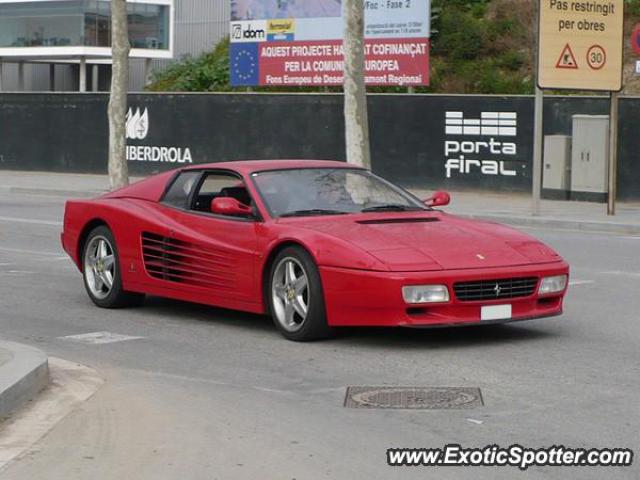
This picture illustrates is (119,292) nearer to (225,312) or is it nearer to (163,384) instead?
(225,312)

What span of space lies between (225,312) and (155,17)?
56195 millimetres

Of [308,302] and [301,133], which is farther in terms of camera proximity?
[301,133]

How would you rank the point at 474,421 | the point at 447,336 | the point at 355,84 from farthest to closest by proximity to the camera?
the point at 355,84 → the point at 447,336 → the point at 474,421

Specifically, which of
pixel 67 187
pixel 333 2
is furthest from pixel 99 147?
pixel 333 2

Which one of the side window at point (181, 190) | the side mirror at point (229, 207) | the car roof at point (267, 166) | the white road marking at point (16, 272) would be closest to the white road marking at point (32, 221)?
the white road marking at point (16, 272)

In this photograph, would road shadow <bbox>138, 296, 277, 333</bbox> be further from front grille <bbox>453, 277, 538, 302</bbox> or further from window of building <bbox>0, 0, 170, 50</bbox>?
window of building <bbox>0, 0, 170, 50</bbox>

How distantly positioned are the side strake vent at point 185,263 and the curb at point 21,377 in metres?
2.10

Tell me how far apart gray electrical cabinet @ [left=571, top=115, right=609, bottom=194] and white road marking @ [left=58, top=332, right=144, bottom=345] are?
1656 cm

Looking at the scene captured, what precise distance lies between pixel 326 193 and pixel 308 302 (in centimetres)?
131

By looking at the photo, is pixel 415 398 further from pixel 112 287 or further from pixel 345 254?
pixel 112 287

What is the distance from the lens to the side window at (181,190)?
38.6ft

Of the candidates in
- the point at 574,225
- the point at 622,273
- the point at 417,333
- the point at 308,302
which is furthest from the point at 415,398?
the point at 574,225

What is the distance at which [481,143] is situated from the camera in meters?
29.1

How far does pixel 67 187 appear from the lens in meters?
31.8
